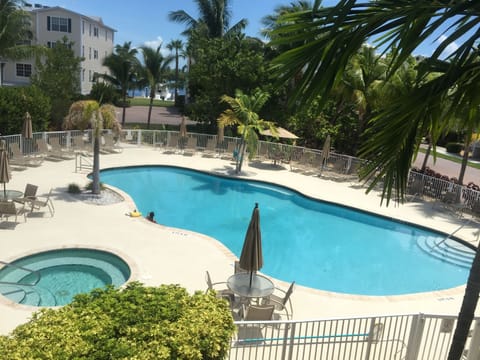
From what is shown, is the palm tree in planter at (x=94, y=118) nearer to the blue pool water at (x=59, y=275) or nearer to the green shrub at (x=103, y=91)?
the blue pool water at (x=59, y=275)

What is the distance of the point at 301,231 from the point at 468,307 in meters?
11.8

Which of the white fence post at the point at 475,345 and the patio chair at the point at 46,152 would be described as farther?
the patio chair at the point at 46,152

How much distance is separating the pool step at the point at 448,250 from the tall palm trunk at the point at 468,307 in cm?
1001

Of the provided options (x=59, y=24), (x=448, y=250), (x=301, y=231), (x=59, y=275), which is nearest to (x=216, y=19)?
(x=59, y=24)

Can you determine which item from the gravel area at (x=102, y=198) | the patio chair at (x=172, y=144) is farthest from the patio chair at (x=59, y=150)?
the gravel area at (x=102, y=198)

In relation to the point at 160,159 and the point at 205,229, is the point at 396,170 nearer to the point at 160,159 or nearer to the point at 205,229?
the point at 205,229

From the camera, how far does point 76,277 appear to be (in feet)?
33.8

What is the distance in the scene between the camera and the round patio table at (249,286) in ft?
28.9

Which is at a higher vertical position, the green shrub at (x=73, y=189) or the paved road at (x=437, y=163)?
the paved road at (x=437, y=163)

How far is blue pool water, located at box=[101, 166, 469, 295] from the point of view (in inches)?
Answer: 493

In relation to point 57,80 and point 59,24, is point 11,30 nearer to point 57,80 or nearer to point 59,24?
point 57,80

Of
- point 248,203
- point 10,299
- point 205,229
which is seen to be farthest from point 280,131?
point 10,299

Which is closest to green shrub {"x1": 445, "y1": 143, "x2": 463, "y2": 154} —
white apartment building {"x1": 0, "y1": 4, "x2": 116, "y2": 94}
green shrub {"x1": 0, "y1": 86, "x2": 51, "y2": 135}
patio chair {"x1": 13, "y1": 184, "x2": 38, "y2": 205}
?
green shrub {"x1": 0, "y1": 86, "x2": 51, "y2": 135}

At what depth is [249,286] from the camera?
904 cm
